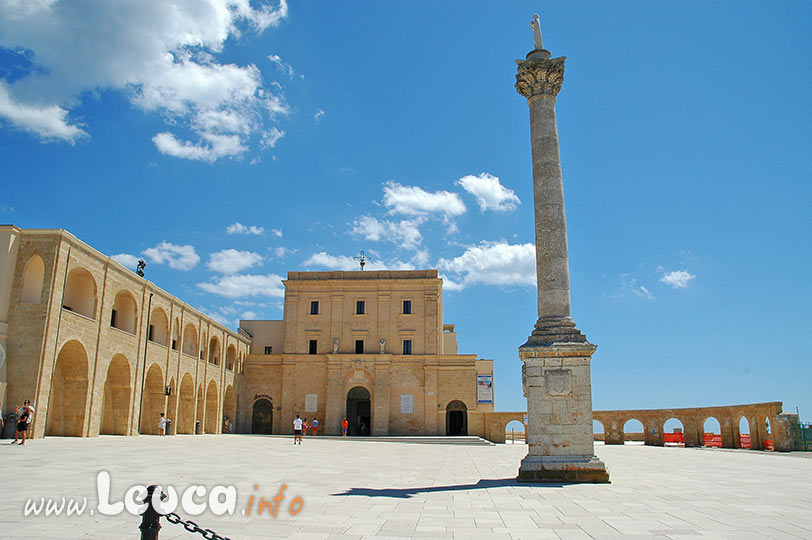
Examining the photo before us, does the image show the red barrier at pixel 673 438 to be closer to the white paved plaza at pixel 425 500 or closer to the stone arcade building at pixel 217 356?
the stone arcade building at pixel 217 356

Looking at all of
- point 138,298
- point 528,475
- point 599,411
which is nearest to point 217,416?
point 138,298

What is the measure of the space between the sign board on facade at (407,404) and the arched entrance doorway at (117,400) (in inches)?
795

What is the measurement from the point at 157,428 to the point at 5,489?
2617 centimetres

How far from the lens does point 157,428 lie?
110 ft

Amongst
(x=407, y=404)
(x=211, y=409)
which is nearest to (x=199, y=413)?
(x=211, y=409)

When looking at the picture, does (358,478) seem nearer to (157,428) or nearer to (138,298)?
(138,298)

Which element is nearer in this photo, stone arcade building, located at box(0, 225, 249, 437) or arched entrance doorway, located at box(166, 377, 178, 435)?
stone arcade building, located at box(0, 225, 249, 437)

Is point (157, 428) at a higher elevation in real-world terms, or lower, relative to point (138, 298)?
lower

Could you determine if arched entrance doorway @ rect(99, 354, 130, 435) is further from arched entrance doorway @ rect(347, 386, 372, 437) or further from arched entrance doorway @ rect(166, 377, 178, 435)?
arched entrance doorway @ rect(347, 386, 372, 437)

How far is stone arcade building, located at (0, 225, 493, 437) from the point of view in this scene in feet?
75.5

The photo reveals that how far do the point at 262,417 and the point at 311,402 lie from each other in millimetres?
4364

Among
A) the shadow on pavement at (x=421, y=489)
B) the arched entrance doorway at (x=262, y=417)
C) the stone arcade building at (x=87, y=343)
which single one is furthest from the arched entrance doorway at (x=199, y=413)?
the shadow on pavement at (x=421, y=489)

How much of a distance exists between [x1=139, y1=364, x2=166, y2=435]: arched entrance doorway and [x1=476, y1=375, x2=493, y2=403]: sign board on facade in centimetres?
2222

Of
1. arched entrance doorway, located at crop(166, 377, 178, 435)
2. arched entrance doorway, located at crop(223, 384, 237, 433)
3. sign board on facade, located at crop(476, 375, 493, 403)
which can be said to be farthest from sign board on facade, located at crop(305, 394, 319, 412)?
sign board on facade, located at crop(476, 375, 493, 403)
